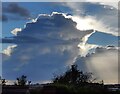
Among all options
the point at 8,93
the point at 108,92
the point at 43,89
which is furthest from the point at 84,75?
the point at 8,93

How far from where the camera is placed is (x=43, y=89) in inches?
1004

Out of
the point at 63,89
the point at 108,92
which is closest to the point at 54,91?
the point at 63,89

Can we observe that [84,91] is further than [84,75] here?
No

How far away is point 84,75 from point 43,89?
546 inches

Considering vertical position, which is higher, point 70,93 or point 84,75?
point 84,75

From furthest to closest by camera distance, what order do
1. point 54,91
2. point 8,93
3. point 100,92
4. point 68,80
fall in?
point 68,80 → point 100,92 → point 54,91 → point 8,93

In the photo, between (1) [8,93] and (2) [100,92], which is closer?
(1) [8,93]

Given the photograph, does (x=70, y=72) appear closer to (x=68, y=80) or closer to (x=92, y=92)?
(x=68, y=80)

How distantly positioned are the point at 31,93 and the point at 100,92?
491cm

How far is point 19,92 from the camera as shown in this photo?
2402cm

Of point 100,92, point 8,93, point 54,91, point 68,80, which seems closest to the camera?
point 8,93

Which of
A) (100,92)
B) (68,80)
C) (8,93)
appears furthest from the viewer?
(68,80)

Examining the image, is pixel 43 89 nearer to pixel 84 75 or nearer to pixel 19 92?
pixel 19 92

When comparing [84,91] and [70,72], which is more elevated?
[70,72]
